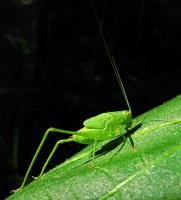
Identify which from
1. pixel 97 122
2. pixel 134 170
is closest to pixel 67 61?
pixel 97 122

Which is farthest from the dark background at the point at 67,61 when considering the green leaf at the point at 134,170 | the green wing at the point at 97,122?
the green leaf at the point at 134,170

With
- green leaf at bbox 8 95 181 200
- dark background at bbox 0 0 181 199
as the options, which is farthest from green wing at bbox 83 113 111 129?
dark background at bbox 0 0 181 199

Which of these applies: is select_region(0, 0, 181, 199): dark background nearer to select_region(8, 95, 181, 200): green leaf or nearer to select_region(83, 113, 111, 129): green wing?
select_region(83, 113, 111, 129): green wing

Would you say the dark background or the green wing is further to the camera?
the dark background

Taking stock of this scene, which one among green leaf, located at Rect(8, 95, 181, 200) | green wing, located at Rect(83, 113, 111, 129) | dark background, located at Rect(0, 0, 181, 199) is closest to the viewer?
A: green leaf, located at Rect(8, 95, 181, 200)

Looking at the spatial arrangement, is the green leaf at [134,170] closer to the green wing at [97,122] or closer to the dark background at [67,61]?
the green wing at [97,122]

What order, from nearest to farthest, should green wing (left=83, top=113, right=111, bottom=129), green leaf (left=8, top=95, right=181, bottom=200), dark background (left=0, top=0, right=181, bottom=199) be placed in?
green leaf (left=8, top=95, right=181, bottom=200) < green wing (left=83, top=113, right=111, bottom=129) < dark background (left=0, top=0, right=181, bottom=199)
